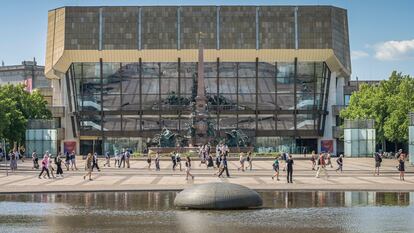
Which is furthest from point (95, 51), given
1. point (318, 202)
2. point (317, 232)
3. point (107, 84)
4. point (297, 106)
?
point (317, 232)

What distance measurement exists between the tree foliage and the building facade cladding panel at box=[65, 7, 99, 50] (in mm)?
41292

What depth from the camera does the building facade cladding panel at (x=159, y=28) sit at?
401ft

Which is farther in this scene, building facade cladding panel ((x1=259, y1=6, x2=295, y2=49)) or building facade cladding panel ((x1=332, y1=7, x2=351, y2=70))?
building facade cladding panel ((x1=332, y1=7, x2=351, y2=70))

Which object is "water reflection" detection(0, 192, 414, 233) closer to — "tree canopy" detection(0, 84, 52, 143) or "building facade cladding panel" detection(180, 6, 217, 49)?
"tree canopy" detection(0, 84, 52, 143)

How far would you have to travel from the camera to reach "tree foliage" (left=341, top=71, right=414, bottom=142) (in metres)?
94.8

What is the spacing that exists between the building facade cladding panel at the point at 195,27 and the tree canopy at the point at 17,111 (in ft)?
80.6

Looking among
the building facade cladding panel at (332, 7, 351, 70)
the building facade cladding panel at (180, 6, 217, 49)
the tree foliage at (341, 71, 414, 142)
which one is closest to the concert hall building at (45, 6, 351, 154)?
the building facade cladding panel at (180, 6, 217, 49)

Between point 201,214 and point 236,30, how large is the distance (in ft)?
319

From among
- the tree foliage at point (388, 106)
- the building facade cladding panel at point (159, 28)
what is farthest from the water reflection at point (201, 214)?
the building facade cladding panel at point (159, 28)

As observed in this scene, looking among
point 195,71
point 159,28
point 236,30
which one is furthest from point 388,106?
point 159,28

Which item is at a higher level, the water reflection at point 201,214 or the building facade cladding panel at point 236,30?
the building facade cladding panel at point 236,30

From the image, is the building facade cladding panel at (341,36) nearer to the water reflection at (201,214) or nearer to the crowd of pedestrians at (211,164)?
the crowd of pedestrians at (211,164)

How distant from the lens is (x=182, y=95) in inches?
5054

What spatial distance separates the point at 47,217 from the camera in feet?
86.3
